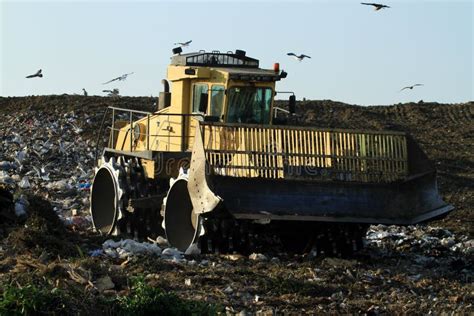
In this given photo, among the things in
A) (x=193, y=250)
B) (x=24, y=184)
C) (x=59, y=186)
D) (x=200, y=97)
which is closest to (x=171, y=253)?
(x=193, y=250)

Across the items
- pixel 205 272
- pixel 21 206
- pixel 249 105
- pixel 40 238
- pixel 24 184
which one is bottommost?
pixel 205 272

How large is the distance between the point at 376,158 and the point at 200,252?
8.51ft

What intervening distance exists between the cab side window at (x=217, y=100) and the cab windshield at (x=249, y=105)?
0.38 feet

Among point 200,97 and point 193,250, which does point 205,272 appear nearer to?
point 193,250

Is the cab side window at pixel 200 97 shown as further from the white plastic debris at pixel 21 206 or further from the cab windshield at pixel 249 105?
the white plastic debris at pixel 21 206

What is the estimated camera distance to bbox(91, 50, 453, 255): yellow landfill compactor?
12781 mm

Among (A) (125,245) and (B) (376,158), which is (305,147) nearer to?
(B) (376,158)

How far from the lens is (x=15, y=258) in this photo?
11180 mm

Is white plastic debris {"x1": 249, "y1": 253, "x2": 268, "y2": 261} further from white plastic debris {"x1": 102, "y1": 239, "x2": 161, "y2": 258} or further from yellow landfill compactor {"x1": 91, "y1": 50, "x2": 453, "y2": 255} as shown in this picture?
white plastic debris {"x1": 102, "y1": 239, "x2": 161, "y2": 258}

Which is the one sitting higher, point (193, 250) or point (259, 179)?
point (259, 179)

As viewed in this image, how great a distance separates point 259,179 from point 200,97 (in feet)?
8.69

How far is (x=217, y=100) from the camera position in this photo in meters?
15.0

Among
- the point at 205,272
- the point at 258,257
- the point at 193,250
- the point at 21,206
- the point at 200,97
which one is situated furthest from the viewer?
the point at 200,97

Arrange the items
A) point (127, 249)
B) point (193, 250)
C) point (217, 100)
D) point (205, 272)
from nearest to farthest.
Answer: point (205, 272) < point (127, 249) < point (193, 250) < point (217, 100)
